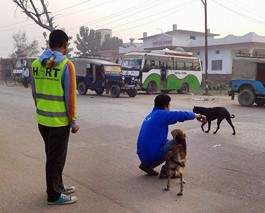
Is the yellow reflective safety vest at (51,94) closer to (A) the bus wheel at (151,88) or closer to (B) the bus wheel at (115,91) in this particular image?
(B) the bus wheel at (115,91)

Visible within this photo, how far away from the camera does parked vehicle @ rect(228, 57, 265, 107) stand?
16.7m

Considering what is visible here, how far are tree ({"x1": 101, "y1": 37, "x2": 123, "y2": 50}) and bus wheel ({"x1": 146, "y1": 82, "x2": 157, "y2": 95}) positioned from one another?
4571 cm

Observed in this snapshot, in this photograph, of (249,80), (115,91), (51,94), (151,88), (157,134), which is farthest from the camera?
(151,88)

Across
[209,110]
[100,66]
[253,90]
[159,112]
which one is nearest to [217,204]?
[159,112]

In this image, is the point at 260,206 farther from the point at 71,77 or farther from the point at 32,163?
the point at 32,163

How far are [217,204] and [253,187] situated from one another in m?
0.93

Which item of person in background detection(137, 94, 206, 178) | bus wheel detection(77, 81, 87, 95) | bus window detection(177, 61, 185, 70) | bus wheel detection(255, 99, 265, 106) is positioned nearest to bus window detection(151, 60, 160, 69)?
bus window detection(177, 61, 185, 70)

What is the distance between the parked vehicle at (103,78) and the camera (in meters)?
22.1

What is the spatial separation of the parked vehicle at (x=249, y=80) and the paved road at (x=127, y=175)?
782 centimetres

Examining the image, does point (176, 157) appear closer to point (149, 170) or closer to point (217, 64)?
point (149, 170)

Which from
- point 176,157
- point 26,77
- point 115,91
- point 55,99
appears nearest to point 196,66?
point 115,91

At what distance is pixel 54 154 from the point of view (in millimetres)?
4027

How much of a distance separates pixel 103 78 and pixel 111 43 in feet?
172

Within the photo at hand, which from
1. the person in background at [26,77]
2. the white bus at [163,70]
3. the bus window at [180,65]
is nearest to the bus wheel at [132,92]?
the white bus at [163,70]
